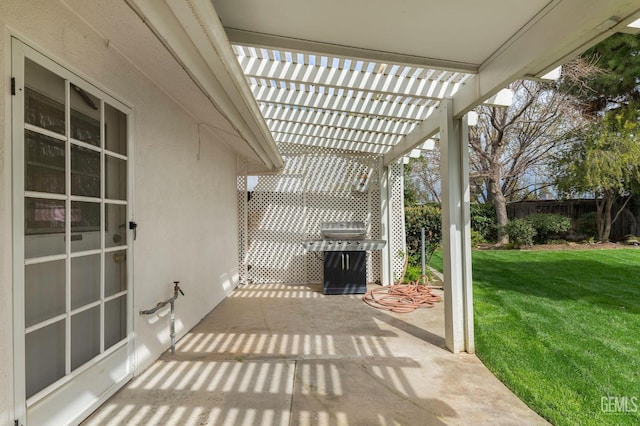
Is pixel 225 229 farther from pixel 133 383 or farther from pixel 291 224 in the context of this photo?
pixel 133 383

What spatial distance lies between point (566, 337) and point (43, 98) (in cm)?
578

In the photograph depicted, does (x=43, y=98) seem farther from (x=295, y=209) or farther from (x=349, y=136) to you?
(x=295, y=209)

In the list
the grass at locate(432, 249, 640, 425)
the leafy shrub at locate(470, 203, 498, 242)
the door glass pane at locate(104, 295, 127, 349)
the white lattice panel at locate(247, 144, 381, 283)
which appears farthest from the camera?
the leafy shrub at locate(470, 203, 498, 242)

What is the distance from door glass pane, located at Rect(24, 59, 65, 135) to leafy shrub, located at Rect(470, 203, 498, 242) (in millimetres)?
14150

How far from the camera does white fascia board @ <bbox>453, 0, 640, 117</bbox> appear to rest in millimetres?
1976

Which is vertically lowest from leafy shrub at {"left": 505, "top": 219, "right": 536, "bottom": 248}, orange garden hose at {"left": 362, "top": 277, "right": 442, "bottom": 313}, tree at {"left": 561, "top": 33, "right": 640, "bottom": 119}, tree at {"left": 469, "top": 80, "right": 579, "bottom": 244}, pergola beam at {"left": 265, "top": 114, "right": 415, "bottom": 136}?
orange garden hose at {"left": 362, "top": 277, "right": 442, "bottom": 313}

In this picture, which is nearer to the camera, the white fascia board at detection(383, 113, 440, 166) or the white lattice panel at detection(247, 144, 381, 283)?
the white fascia board at detection(383, 113, 440, 166)

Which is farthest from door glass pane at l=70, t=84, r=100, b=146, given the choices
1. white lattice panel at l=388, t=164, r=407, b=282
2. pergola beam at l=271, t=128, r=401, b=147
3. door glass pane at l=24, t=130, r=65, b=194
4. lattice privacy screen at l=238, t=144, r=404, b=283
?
white lattice panel at l=388, t=164, r=407, b=282

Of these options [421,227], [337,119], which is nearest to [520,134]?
[421,227]

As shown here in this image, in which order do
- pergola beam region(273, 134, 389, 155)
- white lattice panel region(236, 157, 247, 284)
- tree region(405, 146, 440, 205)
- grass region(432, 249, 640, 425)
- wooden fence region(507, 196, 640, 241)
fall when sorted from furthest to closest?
1. tree region(405, 146, 440, 205)
2. wooden fence region(507, 196, 640, 241)
3. white lattice panel region(236, 157, 247, 284)
4. pergola beam region(273, 134, 389, 155)
5. grass region(432, 249, 640, 425)

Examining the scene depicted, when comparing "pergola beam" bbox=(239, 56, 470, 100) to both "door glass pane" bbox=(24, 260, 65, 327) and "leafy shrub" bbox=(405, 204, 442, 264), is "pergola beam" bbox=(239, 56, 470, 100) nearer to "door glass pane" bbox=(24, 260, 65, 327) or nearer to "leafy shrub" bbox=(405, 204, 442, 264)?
"door glass pane" bbox=(24, 260, 65, 327)

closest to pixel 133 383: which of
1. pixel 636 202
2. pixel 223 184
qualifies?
pixel 223 184

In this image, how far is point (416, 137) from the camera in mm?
5195

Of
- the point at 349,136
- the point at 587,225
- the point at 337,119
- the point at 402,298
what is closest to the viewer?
the point at 337,119
